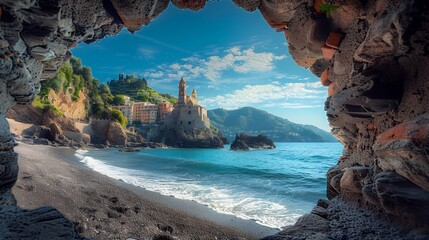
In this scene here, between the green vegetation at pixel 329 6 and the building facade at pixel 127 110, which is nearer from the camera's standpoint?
the green vegetation at pixel 329 6

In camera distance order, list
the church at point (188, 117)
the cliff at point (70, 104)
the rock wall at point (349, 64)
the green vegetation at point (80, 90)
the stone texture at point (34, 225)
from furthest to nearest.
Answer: the church at point (188, 117), the cliff at point (70, 104), the green vegetation at point (80, 90), the stone texture at point (34, 225), the rock wall at point (349, 64)

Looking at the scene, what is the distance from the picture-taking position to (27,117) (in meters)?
39.1

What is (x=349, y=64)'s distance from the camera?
352 centimetres

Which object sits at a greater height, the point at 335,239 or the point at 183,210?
the point at 335,239

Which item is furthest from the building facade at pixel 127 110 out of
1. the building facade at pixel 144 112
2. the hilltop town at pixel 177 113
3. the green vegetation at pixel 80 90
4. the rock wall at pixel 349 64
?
the rock wall at pixel 349 64

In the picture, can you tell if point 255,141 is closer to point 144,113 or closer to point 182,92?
point 182,92

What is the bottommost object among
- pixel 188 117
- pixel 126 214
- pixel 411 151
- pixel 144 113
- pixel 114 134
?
pixel 126 214

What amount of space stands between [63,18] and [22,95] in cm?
165

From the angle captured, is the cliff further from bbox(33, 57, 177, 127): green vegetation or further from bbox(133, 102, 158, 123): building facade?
bbox(133, 102, 158, 123): building facade

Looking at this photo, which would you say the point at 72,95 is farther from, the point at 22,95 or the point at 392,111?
the point at 392,111

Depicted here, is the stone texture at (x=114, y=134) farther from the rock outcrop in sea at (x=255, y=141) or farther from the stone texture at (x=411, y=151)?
the stone texture at (x=411, y=151)

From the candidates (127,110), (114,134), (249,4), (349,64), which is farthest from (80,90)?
(349,64)

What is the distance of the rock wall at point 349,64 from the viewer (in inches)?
85.9

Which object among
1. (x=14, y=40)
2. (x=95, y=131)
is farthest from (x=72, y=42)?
(x=95, y=131)
